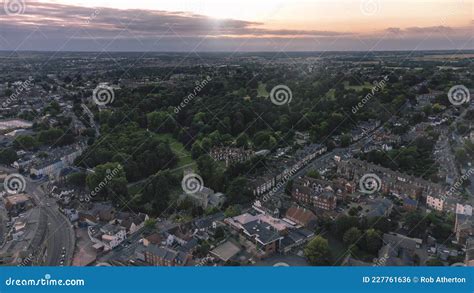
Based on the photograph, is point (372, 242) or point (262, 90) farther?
point (262, 90)

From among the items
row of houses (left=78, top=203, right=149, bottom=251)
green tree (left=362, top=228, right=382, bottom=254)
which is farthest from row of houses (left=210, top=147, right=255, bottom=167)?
green tree (left=362, top=228, right=382, bottom=254)

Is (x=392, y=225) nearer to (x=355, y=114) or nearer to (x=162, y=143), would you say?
(x=162, y=143)

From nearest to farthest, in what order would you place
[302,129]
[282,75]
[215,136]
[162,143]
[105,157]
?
[105,157] < [162,143] < [215,136] < [302,129] < [282,75]

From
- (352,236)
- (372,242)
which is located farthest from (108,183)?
(372,242)

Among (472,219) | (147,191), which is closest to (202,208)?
(147,191)

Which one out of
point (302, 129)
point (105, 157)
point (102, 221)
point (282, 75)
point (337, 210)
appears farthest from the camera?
point (282, 75)

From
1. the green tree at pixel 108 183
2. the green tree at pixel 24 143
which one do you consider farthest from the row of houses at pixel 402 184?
the green tree at pixel 24 143

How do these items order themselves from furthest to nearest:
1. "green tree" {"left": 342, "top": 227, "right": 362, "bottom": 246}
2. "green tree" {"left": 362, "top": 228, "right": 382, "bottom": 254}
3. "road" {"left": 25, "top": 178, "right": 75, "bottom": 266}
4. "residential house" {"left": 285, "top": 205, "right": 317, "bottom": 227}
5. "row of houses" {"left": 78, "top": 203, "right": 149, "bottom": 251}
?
"residential house" {"left": 285, "top": 205, "right": 317, "bottom": 227}
"row of houses" {"left": 78, "top": 203, "right": 149, "bottom": 251}
"green tree" {"left": 342, "top": 227, "right": 362, "bottom": 246}
"green tree" {"left": 362, "top": 228, "right": 382, "bottom": 254}
"road" {"left": 25, "top": 178, "right": 75, "bottom": 266}

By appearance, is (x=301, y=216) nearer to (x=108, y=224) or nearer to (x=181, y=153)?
(x=108, y=224)

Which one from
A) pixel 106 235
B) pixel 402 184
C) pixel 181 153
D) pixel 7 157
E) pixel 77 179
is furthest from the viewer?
pixel 181 153

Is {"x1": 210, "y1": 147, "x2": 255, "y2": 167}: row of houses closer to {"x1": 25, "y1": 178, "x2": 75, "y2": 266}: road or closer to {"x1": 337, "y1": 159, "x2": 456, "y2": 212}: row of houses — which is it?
{"x1": 337, "y1": 159, "x2": 456, "y2": 212}: row of houses

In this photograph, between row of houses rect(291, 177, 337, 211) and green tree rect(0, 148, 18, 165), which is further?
green tree rect(0, 148, 18, 165)
